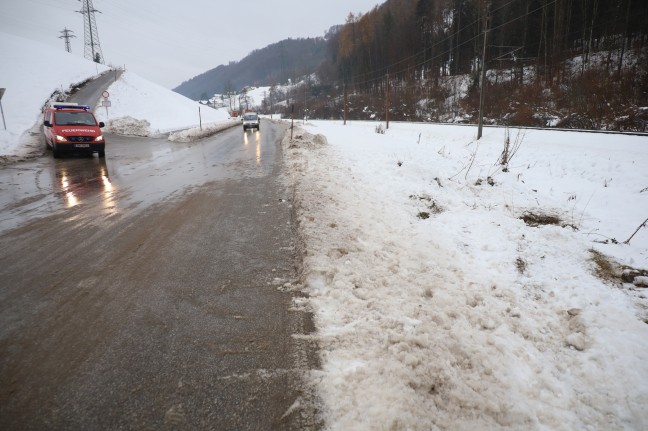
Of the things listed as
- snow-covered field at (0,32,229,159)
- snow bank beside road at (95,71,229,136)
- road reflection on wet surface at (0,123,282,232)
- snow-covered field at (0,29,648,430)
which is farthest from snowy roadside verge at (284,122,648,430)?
snow bank beside road at (95,71,229,136)

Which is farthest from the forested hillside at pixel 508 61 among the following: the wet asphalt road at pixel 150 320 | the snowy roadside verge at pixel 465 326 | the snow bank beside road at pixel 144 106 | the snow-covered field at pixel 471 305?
the snow bank beside road at pixel 144 106

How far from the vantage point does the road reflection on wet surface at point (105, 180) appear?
662cm

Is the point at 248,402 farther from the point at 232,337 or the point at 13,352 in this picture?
the point at 13,352

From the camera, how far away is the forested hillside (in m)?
25.0

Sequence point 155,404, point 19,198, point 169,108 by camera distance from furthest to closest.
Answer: point 169,108, point 19,198, point 155,404

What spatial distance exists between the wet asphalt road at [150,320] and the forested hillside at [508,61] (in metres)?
22.2

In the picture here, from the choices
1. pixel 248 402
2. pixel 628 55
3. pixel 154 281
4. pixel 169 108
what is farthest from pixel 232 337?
pixel 169 108

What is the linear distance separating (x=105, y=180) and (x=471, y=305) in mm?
10245

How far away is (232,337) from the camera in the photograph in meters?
2.87

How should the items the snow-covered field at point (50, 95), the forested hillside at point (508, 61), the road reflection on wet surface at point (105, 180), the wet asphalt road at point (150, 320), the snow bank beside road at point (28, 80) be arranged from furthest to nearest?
the forested hillside at point (508, 61)
the snow-covered field at point (50, 95)
the snow bank beside road at point (28, 80)
the road reflection on wet surface at point (105, 180)
the wet asphalt road at point (150, 320)

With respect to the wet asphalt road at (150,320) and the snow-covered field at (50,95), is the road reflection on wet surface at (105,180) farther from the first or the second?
the snow-covered field at (50,95)

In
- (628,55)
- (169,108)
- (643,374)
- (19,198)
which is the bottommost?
(643,374)

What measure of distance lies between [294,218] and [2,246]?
175 inches

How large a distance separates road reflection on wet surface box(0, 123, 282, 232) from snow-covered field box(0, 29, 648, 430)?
361cm
